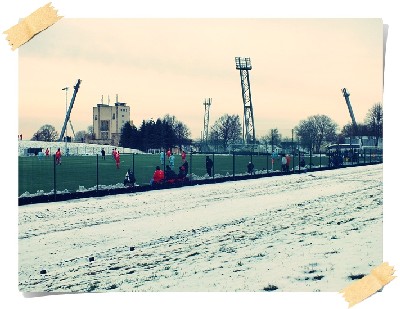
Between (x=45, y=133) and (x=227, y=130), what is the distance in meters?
1.80

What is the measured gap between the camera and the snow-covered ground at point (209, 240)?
5.29 meters

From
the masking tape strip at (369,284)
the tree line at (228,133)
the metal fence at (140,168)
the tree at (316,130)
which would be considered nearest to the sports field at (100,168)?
the metal fence at (140,168)

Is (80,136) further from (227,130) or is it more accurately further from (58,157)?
(227,130)

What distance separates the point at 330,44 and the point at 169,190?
2194 millimetres

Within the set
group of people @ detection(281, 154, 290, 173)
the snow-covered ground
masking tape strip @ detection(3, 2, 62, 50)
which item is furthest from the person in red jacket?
masking tape strip @ detection(3, 2, 62, 50)

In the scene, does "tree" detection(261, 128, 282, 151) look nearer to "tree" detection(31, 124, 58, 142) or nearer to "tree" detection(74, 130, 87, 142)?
"tree" detection(74, 130, 87, 142)

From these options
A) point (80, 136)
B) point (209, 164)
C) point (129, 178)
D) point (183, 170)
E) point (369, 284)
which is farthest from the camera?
point (209, 164)

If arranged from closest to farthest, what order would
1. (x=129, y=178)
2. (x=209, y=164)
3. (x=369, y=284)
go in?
(x=369, y=284) < (x=129, y=178) < (x=209, y=164)

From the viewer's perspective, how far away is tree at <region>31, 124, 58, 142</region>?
5.43m

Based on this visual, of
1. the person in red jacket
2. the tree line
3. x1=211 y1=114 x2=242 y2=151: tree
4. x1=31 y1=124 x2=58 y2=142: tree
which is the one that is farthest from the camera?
the person in red jacket

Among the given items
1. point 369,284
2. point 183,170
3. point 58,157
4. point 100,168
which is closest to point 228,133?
point 183,170

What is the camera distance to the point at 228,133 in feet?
19.1

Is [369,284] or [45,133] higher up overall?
[45,133]

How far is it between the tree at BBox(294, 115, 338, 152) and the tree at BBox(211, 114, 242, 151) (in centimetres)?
60
